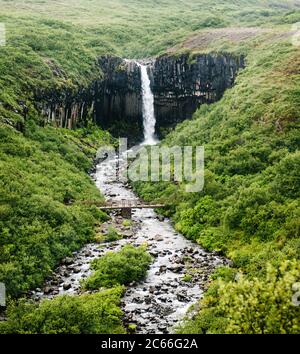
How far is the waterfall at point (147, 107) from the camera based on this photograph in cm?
7619

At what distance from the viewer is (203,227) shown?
40406 millimetres

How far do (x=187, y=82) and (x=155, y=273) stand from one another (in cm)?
4381

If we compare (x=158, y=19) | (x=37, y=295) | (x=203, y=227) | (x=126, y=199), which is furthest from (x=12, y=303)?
(x=158, y=19)

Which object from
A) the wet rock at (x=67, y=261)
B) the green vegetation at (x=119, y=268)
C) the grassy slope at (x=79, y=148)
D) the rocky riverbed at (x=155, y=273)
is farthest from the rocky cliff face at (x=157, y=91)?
the green vegetation at (x=119, y=268)

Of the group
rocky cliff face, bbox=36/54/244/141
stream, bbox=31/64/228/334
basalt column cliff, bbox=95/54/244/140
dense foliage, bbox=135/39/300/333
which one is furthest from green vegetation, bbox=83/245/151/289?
basalt column cliff, bbox=95/54/244/140

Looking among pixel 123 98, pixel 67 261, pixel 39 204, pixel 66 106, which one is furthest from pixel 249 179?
pixel 123 98

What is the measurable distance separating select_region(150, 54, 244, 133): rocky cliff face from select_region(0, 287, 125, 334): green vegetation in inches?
1806

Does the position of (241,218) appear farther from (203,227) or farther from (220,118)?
(220,118)

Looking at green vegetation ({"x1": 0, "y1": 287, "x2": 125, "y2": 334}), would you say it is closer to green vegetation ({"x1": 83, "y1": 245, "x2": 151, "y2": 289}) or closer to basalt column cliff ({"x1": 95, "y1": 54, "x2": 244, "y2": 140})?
green vegetation ({"x1": 83, "y1": 245, "x2": 151, "y2": 289})

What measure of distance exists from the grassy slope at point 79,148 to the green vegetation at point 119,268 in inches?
130

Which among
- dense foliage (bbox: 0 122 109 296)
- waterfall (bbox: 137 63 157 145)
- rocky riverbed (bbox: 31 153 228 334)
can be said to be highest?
waterfall (bbox: 137 63 157 145)

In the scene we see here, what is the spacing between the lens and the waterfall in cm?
7619

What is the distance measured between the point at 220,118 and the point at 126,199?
15040 mm

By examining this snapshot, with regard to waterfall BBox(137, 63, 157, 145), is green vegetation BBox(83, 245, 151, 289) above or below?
below
